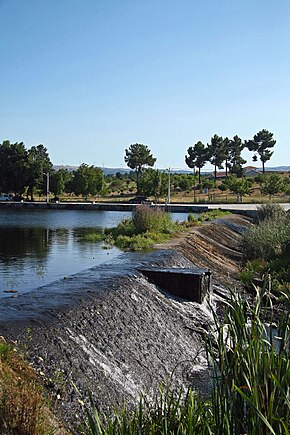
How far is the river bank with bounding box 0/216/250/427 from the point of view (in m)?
6.57

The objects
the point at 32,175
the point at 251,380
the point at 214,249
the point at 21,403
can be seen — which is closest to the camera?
the point at 251,380

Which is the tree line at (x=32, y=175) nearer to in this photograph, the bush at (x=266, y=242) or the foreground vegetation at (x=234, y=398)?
the bush at (x=266, y=242)

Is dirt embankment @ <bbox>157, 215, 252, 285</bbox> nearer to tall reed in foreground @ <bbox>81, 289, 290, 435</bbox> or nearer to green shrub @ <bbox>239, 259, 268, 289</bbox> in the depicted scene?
green shrub @ <bbox>239, 259, 268, 289</bbox>

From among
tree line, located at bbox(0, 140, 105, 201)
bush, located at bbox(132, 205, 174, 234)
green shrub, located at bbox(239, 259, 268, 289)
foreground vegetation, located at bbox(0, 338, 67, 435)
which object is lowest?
green shrub, located at bbox(239, 259, 268, 289)

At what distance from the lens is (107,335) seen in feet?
27.6

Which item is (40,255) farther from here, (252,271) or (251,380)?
(251,380)

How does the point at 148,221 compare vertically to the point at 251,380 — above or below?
below

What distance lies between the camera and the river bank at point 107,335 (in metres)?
6.57

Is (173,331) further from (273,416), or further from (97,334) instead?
(273,416)

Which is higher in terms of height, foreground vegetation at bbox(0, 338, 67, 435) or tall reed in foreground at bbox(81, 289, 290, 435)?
tall reed in foreground at bbox(81, 289, 290, 435)

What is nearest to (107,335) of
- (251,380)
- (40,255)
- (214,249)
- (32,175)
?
(251,380)

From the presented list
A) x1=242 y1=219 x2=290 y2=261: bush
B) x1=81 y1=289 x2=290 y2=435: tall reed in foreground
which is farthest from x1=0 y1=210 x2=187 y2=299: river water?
x1=81 y1=289 x2=290 y2=435: tall reed in foreground

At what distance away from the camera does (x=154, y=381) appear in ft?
25.9

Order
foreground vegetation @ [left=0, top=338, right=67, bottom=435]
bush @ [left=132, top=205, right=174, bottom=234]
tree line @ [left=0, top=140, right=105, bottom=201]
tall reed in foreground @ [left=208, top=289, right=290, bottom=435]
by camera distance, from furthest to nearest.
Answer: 1. tree line @ [left=0, top=140, right=105, bottom=201]
2. bush @ [left=132, top=205, right=174, bottom=234]
3. foreground vegetation @ [left=0, top=338, right=67, bottom=435]
4. tall reed in foreground @ [left=208, top=289, right=290, bottom=435]
